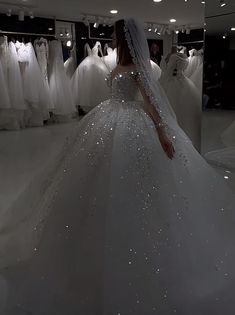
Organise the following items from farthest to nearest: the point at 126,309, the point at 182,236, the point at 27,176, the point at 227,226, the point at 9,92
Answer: the point at 9,92 < the point at 27,176 < the point at 227,226 < the point at 182,236 < the point at 126,309

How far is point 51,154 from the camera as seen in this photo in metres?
4.29

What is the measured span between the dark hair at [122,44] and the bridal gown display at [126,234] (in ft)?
0.25

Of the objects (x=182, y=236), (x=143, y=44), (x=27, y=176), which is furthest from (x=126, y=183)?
(x=27, y=176)

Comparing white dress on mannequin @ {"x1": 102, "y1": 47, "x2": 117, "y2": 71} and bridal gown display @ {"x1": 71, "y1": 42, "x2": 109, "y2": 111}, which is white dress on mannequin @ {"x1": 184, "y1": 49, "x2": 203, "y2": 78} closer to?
white dress on mannequin @ {"x1": 102, "y1": 47, "x2": 117, "y2": 71}

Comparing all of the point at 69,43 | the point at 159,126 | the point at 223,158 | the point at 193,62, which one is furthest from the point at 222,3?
the point at 69,43

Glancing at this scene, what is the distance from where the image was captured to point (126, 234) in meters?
1.45

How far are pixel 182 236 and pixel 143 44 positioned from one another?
0.90 metres

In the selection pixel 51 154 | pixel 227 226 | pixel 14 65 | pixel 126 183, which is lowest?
pixel 51 154

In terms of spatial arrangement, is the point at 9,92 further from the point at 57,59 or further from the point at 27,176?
the point at 27,176

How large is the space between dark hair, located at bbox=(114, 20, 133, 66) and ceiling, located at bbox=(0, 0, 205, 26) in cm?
229

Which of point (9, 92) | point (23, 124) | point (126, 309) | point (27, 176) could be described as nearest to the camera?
point (126, 309)

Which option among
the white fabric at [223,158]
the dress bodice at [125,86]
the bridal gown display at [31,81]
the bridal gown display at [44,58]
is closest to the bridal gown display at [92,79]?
the bridal gown display at [44,58]

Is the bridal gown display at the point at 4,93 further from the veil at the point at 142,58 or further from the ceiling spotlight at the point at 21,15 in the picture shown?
the veil at the point at 142,58

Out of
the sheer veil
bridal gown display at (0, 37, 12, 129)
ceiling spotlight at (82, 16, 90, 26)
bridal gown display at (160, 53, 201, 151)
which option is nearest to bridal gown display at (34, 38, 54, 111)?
bridal gown display at (0, 37, 12, 129)
